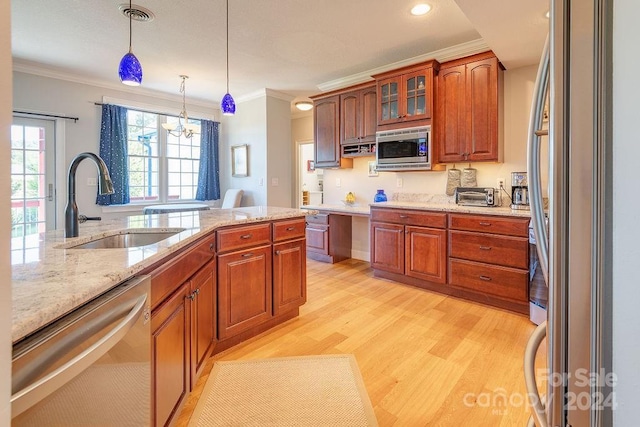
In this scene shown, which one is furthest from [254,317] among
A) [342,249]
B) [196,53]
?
[196,53]

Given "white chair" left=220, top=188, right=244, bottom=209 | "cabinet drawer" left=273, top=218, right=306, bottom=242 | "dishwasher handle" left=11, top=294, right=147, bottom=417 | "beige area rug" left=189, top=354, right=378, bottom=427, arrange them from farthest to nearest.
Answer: "white chair" left=220, top=188, right=244, bottom=209 < "cabinet drawer" left=273, top=218, right=306, bottom=242 < "beige area rug" left=189, top=354, right=378, bottom=427 < "dishwasher handle" left=11, top=294, right=147, bottom=417

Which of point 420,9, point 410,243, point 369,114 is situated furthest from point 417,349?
point 369,114

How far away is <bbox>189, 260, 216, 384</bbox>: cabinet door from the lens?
1.62m

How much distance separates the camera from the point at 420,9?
2748 millimetres

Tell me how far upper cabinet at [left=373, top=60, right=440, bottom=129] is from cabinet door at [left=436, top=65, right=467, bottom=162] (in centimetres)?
12

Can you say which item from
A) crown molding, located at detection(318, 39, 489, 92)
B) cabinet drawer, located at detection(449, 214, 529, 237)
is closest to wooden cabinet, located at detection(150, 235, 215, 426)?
cabinet drawer, located at detection(449, 214, 529, 237)

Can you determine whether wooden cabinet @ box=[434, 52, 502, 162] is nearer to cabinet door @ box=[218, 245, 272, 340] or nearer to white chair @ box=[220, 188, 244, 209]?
cabinet door @ box=[218, 245, 272, 340]

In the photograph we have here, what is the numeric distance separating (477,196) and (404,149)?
3.09ft

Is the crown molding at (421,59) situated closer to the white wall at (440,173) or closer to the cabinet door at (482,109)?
the cabinet door at (482,109)

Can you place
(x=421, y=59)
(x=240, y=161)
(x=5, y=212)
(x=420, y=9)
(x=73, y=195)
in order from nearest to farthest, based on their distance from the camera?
(x=5, y=212), (x=73, y=195), (x=420, y=9), (x=421, y=59), (x=240, y=161)

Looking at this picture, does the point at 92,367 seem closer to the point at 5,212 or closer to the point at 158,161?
the point at 5,212

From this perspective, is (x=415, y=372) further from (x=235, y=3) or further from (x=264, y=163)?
(x=264, y=163)

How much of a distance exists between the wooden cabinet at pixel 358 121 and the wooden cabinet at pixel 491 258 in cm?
160

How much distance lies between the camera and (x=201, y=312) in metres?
1.75
